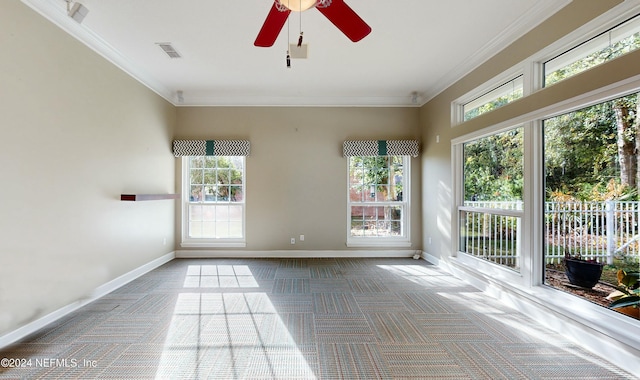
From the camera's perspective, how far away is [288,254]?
16.3 feet

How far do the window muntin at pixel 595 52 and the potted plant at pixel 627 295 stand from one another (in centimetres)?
162

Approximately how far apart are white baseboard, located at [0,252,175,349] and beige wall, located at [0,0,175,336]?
Result: 0.18ft

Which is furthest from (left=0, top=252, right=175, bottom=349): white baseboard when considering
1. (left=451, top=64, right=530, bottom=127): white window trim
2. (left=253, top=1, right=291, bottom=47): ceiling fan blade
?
(left=451, top=64, right=530, bottom=127): white window trim

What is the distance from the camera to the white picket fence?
6.70ft

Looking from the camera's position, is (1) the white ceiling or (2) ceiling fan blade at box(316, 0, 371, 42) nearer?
(2) ceiling fan blade at box(316, 0, 371, 42)

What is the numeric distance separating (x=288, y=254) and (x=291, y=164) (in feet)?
5.34

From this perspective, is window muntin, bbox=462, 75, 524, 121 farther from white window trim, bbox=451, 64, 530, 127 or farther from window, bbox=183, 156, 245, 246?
window, bbox=183, 156, 245, 246

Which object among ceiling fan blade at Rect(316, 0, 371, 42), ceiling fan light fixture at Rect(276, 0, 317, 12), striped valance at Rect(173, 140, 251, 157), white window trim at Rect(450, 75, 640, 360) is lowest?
white window trim at Rect(450, 75, 640, 360)

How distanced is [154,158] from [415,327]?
423 centimetres

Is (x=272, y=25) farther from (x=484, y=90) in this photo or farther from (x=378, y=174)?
(x=378, y=174)

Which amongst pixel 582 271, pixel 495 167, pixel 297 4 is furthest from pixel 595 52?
pixel 297 4

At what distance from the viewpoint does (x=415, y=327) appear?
2.49 m

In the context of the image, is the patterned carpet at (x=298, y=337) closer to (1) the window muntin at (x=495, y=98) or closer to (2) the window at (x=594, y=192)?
(2) the window at (x=594, y=192)

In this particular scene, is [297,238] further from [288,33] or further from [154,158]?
[288,33]
